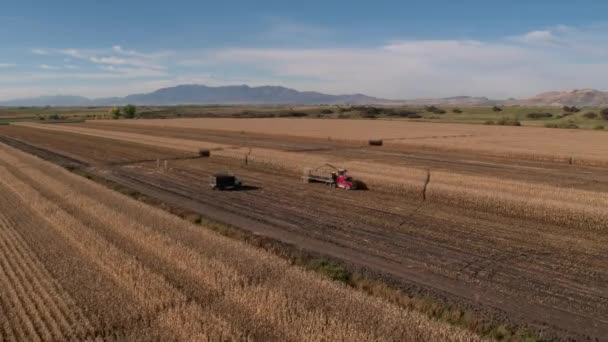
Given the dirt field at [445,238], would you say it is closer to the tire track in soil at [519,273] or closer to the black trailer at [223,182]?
the tire track in soil at [519,273]

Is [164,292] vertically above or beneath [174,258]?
beneath

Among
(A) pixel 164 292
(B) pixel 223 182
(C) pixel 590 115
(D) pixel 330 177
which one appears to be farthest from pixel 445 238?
(C) pixel 590 115

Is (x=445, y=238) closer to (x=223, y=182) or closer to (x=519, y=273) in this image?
(x=519, y=273)

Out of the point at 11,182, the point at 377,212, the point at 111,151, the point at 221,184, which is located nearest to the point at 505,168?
the point at 377,212

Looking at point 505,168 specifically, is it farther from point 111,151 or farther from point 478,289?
point 111,151

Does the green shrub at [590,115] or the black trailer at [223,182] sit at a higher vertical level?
the green shrub at [590,115]

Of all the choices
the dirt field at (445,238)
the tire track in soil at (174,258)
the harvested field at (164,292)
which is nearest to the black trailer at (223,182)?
the dirt field at (445,238)
